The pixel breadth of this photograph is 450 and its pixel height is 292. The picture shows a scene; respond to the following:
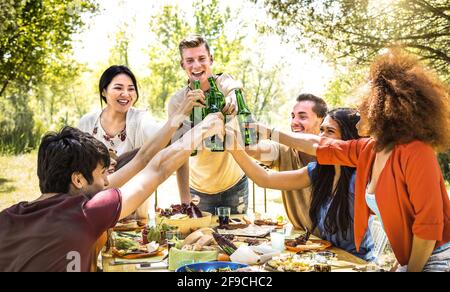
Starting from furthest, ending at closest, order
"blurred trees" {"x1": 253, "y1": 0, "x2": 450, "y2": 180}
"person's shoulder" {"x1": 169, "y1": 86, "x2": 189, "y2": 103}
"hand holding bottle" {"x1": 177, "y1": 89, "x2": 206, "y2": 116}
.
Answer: "blurred trees" {"x1": 253, "y1": 0, "x2": 450, "y2": 180}, "person's shoulder" {"x1": 169, "y1": 86, "x2": 189, "y2": 103}, "hand holding bottle" {"x1": 177, "y1": 89, "x2": 206, "y2": 116}

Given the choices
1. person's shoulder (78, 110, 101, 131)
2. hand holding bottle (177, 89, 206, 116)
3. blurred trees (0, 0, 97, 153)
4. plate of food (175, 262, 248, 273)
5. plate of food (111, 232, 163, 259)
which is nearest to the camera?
plate of food (175, 262, 248, 273)

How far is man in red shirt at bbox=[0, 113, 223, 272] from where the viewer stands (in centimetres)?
197

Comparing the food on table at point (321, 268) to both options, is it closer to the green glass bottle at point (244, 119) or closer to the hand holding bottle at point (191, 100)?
the hand holding bottle at point (191, 100)

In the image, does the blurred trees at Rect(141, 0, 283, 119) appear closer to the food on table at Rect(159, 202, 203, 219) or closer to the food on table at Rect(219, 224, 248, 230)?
the food on table at Rect(219, 224, 248, 230)

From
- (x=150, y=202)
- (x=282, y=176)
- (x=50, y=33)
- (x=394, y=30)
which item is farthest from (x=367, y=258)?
(x=50, y=33)

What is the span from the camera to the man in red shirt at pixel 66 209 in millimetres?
1970

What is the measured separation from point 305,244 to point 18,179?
12.3m

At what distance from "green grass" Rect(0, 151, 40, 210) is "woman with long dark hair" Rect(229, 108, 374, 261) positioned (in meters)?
8.80

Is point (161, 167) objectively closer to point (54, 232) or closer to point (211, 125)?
point (211, 125)

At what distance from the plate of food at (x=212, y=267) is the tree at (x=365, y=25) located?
6825mm

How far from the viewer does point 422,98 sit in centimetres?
229

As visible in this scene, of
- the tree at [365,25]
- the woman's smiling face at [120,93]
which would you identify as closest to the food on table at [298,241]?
the woman's smiling face at [120,93]

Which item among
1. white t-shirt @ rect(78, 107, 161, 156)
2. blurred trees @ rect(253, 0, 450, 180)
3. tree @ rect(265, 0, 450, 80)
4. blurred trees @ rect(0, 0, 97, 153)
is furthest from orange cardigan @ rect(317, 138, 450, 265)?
blurred trees @ rect(0, 0, 97, 153)
